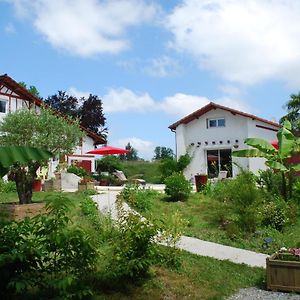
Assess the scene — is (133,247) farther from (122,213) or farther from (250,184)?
(250,184)

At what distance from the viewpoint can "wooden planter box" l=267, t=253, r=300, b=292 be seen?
23.7ft

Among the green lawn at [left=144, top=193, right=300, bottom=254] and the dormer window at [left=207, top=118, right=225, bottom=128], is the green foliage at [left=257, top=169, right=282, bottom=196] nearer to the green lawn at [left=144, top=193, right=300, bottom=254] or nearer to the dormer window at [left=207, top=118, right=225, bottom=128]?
the green lawn at [left=144, top=193, right=300, bottom=254]

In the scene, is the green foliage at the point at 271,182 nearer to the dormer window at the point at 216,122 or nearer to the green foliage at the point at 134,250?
the green foliage at the point at 134,250

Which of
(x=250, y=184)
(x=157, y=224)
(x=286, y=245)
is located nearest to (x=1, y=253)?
(x=157, y=224)

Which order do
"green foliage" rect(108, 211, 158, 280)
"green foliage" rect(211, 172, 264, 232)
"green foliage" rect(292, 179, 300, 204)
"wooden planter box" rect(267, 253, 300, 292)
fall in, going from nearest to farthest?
"green foliage" rect(108, 211, 158, 280)
"wooden planter box" rect(267, 253, 300, 292)
"green foliage" rect(211, 172, 264, 232)
"green foliage" rect(292, 179, 300, 204)

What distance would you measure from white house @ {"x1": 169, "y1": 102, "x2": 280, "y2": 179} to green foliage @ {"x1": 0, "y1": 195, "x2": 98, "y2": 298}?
2344 centimetres

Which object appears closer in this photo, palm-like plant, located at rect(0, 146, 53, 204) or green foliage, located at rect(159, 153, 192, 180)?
palm-like plant, located at rect(0, 146, 53, 204)

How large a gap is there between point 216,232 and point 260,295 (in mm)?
4395

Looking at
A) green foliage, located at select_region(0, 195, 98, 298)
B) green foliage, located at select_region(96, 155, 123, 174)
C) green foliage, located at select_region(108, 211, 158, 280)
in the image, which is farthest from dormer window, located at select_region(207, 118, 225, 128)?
green foliage, located at select_region(0, 195, 98, 298)

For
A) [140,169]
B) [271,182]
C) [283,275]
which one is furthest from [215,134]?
[283,275]

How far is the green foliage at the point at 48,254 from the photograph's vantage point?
5062mm

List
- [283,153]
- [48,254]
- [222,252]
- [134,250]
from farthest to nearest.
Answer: [283,153] → [222,252] → [134,250] → [48,254]

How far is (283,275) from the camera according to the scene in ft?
24.0

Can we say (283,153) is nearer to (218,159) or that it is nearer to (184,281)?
(184,281)
